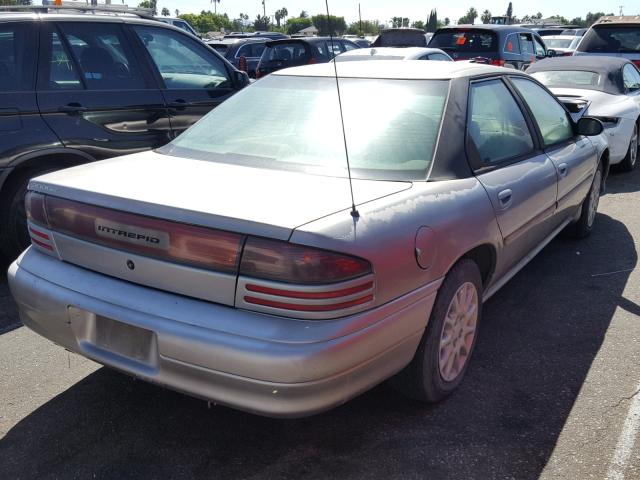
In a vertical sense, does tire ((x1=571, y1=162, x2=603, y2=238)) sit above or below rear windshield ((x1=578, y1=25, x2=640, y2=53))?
below

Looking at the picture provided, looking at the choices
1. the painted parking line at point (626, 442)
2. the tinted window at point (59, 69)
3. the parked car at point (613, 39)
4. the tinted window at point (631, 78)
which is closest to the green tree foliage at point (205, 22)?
the parked car at point (613, 39)

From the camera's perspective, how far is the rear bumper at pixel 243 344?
2369mm

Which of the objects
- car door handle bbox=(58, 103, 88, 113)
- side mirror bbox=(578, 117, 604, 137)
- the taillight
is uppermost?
car door handle bbox=(58, 103, 88, 113)

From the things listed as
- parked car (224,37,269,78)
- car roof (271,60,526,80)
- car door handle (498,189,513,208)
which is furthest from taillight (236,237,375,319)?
parked car (224,37,269,78)

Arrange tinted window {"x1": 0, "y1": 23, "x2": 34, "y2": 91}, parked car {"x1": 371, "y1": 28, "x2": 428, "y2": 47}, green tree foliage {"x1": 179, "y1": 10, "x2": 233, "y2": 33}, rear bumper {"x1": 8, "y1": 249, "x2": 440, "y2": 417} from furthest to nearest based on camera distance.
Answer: green tree foliage {"x1": 179, "y1": 10, "x2": 233, "y2": 33} → parked car {"x1": 371, "y1": 28, "x2": 428, "y2": 47} → tinted window {"x1": 0, "y1": 23, "x2": 34, "y2": 91} → rear bumper {"x1": 8, "y1": 249, "x2": 440, "y2": 417}

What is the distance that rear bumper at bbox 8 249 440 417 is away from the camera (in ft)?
7.77

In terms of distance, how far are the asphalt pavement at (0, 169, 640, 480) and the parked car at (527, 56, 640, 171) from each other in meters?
4.46

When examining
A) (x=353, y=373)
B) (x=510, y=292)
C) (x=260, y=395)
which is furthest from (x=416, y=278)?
(x=510, y=292)

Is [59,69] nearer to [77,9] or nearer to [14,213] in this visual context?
[77,9]

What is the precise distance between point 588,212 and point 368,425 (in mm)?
3403

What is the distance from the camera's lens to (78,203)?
9.41 ft

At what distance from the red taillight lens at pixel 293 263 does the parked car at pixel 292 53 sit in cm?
1127

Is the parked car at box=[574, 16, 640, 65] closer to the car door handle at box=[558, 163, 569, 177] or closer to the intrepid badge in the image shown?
the car door handle at box=[558, 163, 569, 177]

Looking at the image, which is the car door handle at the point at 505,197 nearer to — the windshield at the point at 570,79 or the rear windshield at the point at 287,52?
the windshield at the point at 570,79
